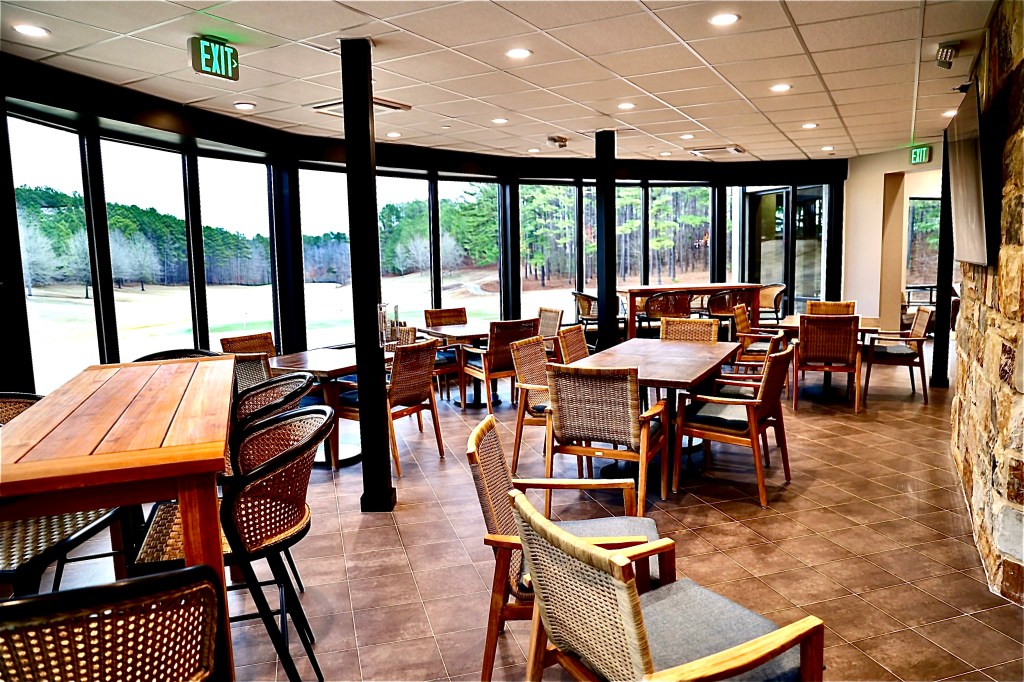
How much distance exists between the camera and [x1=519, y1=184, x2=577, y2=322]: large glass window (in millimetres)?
9672

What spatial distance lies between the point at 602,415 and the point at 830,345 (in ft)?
11.8

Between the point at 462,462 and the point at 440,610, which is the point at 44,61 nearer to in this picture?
the point at 462,462

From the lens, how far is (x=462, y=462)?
200 inches

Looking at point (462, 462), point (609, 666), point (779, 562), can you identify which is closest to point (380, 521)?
point (462, 462)

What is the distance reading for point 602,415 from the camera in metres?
3.81

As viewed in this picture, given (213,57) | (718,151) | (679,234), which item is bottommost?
(679,234)

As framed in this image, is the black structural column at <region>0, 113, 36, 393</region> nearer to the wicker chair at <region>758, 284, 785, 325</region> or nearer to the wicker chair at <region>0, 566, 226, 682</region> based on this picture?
the wicker chair at <region>0, 566, 226, 682</region>

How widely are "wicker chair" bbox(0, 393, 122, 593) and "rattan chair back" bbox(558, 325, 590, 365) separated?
3249 millimetres

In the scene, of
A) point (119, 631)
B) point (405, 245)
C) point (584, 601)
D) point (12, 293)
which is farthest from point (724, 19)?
point (405, 245)

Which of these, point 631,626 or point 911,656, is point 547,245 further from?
point 631,626

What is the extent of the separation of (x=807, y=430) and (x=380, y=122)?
15.7 ft

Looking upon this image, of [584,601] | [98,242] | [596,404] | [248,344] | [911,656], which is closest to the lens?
[584,601]

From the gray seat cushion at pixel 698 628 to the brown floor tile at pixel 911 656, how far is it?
928 millimetres

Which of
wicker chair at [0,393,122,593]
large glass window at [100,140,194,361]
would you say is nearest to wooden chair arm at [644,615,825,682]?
wicker chair at [0,393,122,593]
